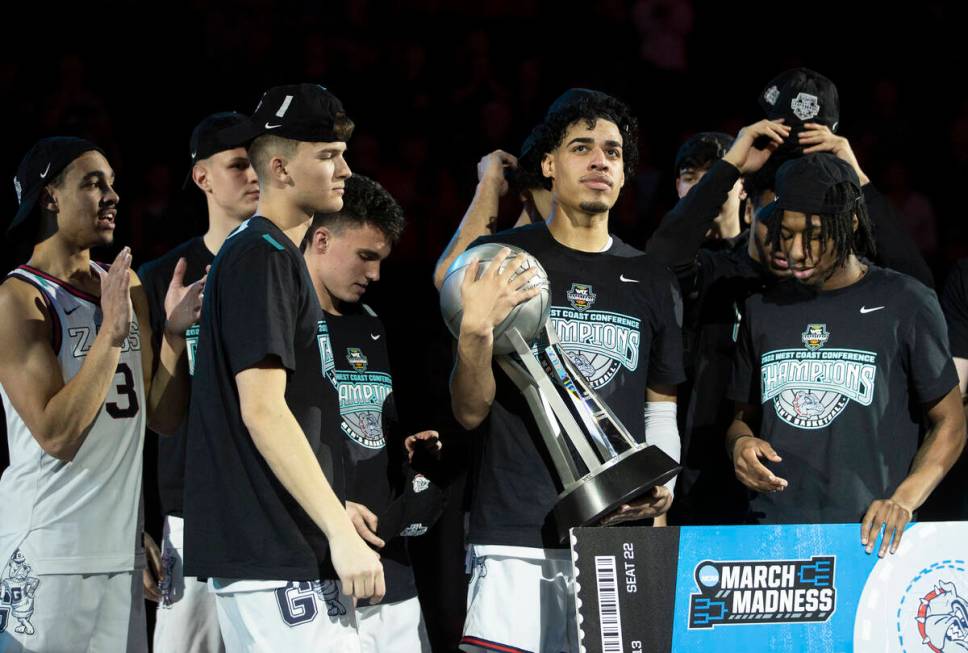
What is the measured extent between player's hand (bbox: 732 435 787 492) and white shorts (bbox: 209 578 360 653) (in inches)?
49.0

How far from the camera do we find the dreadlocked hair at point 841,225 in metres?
3.34

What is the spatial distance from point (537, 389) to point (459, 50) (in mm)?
5145

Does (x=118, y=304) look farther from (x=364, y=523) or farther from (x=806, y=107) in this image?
(x=806, y=107)

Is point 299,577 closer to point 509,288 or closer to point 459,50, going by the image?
point 509,288

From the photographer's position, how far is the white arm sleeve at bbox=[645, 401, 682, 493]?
10.9 ft

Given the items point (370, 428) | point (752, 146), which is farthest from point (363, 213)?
point (752, 146)

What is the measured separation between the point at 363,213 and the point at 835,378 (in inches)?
63.8

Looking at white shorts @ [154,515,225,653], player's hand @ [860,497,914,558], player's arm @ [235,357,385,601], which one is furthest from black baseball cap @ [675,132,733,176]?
player's arm @ [235,357,385,601]

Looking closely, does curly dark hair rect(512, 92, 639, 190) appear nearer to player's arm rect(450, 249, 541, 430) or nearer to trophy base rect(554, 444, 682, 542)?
player's arm rect(450, 249, 541, 430)

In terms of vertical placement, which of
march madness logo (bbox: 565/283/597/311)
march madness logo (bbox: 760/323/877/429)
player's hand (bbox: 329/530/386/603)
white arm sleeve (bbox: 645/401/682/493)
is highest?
march madness logo (bbox: 565/283/597/311)

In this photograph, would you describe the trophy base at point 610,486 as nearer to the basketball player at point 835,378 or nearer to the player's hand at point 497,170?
the basketball player at point 835,378

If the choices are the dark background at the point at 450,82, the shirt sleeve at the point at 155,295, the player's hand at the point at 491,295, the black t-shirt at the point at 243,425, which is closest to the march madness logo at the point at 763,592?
the player's hand at the point at 491,295

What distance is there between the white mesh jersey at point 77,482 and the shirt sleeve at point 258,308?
0.86m

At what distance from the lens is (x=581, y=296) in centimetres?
330
